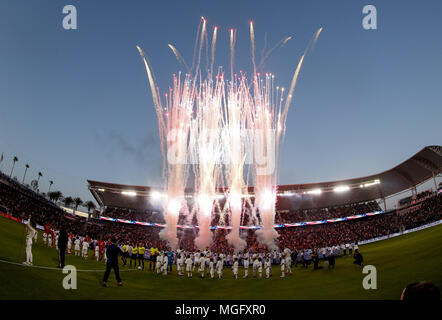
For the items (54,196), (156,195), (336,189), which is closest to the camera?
(336,189)

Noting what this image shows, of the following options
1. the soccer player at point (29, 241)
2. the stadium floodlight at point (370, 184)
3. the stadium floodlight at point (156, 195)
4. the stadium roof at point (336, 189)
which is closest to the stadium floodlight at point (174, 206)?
the stadium roof at point (336, 189)

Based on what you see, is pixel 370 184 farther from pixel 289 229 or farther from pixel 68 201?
pixel 68 201

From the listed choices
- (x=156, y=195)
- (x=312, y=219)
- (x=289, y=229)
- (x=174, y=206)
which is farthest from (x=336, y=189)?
(x=156, y=195)

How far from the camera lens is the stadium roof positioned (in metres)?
47.4

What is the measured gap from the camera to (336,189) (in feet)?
187

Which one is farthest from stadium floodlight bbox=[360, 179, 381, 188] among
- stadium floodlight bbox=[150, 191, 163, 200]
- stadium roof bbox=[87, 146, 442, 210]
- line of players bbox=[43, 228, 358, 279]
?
stadium floodlight bbox=[150, 191, 163, 200]

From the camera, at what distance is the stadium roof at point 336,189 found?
47369 millimetres

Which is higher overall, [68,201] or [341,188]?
[68,201]

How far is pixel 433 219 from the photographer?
126ft

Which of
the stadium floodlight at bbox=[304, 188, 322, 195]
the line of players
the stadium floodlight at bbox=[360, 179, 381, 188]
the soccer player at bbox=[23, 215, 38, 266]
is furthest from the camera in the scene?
the stadium floodlight at bbox=[304, 188, 322, 195]

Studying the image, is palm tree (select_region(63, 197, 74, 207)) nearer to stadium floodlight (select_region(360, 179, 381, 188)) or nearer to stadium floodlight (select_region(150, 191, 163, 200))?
stadium floodlight (select_region(150, 191, 163, 200))

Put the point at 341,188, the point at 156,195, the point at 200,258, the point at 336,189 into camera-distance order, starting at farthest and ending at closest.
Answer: the point at 156,195 → the point at 336,189 → the point at 341,188 → the point at 200,258
